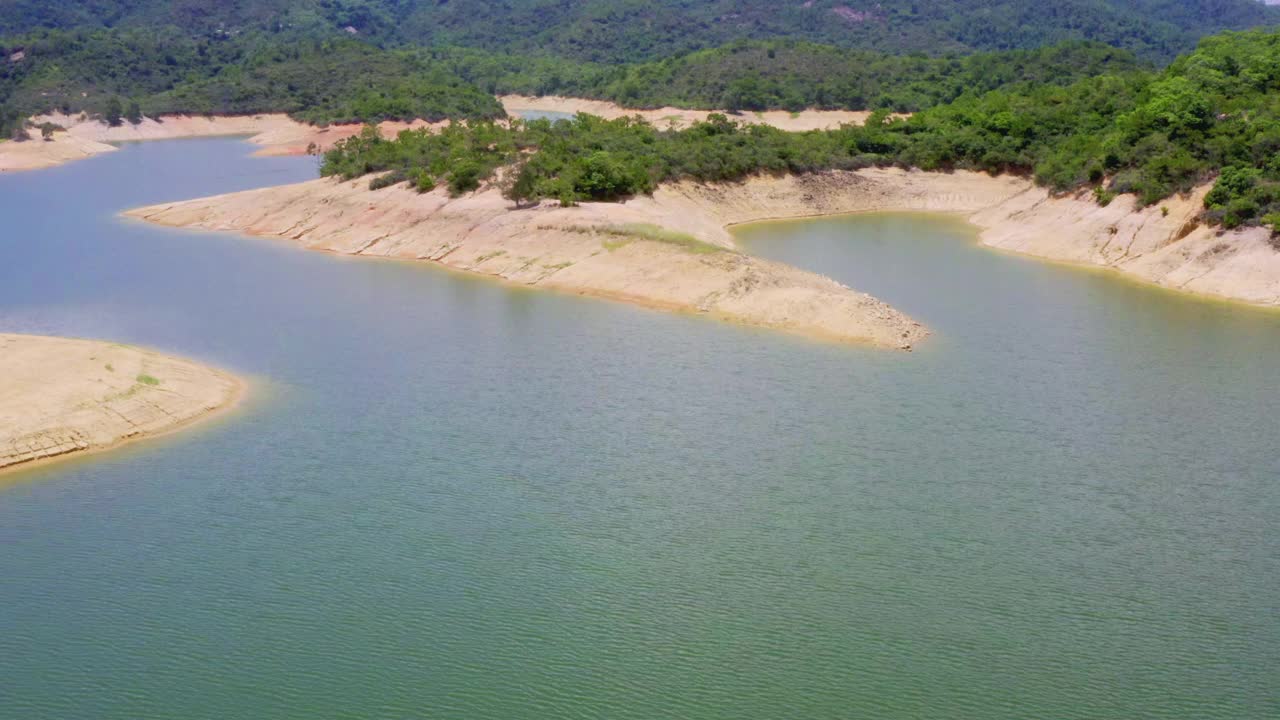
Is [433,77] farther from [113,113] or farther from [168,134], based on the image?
Answer: [113,113]

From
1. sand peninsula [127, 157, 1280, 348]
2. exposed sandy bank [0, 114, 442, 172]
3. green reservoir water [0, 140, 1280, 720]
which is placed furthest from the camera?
exposed sandy bank [0, 114, 442, 172]

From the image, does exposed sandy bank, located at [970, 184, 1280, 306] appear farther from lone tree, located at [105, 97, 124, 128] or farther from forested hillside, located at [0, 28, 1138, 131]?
lone tree, located at [105, 97, 124, 128]

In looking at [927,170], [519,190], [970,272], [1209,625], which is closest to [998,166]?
[927,170]

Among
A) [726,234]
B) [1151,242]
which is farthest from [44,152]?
[1151,242]

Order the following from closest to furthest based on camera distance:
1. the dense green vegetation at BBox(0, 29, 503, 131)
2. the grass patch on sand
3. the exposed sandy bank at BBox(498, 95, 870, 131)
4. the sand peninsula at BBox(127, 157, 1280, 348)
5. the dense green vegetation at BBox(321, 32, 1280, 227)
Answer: the sand peninsula at BBox(127, 157, 1280, 348) → the grass patch on sand → the dense green vegetation at BBox(321, 32, 1280, 227) → the exposed sandy bank at BBox(498, 95, 870, 131) → the dense green vegetation at BBox(0, 29, 503, 131)

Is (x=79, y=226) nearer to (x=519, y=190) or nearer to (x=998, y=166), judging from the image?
(x=519, y=190)

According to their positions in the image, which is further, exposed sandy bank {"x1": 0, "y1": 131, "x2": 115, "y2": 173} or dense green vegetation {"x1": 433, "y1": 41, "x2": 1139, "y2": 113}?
dense green vegetation {"x1": 433, "y1": 41, "x2": 1139, "y2": 113}

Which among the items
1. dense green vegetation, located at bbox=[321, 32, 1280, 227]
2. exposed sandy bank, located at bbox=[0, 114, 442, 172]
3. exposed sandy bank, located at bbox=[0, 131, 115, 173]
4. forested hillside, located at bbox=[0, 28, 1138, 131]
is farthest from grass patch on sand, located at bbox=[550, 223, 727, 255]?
exposed sandy bank, located at bbox=[0, 131, 115, 173]

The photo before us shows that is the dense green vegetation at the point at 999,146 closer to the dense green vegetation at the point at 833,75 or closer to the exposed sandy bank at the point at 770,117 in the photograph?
the exposed sandy bank at the point at 770,117
